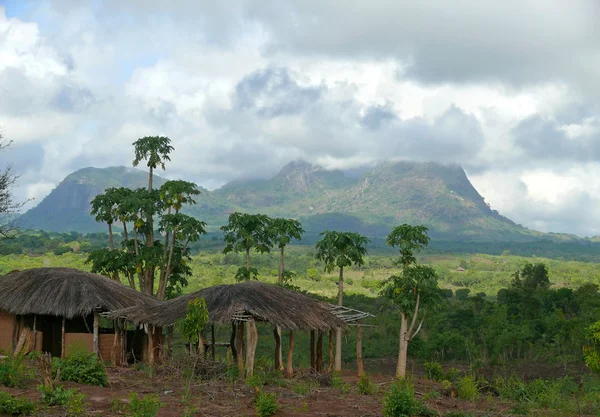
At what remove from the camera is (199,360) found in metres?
19.0

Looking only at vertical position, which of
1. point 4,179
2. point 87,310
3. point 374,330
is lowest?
point 374,330

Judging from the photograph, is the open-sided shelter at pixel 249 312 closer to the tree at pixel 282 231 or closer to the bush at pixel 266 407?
the bush at pixel 266 407

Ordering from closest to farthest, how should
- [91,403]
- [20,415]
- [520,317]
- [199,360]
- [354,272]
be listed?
[20,415] < [91,403] < [199,360] < [520,317] < [354,272]

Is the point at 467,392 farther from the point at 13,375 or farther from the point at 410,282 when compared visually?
the point at 13,375

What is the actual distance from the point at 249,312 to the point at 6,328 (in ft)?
30.9

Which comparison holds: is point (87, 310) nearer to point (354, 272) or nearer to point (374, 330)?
point (374, 330)

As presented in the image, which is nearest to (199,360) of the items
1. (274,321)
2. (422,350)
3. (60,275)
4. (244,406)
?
(274,321)

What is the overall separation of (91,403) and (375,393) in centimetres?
737

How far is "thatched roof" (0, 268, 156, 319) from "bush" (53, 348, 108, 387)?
17.2ft

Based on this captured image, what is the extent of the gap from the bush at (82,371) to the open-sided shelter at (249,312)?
3164mm

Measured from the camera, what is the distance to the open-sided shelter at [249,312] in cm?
1939

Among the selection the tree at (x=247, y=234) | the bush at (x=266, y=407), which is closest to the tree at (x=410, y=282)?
the tree at (x=247, y=234)

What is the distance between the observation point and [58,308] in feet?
71.8

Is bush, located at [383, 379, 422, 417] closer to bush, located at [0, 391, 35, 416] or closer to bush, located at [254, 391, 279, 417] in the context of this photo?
bush, located at [254, 391, 279, 417]
